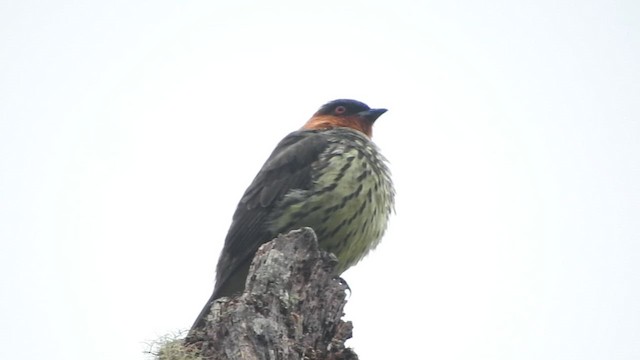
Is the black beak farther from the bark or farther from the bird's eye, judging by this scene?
the bark

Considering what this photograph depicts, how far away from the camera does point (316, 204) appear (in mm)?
7555

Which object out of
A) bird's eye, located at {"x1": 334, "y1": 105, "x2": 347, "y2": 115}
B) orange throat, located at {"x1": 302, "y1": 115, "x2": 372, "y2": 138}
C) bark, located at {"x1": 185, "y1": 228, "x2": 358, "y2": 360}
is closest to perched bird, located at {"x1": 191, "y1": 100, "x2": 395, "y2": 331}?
orange throat, located at {"x1": 302, "y1": 115, "x2": 372, "y2": 138}

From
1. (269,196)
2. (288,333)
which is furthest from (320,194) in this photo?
(288,333)

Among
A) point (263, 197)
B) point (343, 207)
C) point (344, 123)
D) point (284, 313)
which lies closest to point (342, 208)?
point (343, 207)

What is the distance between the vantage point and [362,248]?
7.69 meters

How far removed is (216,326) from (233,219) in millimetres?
3394

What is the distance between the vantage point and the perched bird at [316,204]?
7.48 meters

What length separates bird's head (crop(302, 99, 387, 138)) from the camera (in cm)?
975

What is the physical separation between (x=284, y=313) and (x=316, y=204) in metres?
3.11

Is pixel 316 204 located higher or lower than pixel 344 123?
lower

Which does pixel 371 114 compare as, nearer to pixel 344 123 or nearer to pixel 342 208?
pixel 344 123

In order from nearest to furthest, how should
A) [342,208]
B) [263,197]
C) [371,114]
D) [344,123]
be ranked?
[342,208] < [263,197] < [344,123] < [371,114]

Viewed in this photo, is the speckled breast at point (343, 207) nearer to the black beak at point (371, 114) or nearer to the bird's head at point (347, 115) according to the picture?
the bird's head at point (347, 115)

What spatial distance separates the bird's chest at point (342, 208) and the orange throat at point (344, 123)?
1644mm
